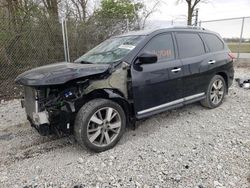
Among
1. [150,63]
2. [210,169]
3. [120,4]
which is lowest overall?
[210,169]

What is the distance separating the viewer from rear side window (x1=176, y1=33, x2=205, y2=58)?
14.0ft

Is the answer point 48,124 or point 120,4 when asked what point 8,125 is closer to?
point 48,124

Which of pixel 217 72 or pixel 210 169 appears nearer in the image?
pixel 210 169

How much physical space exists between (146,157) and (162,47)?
186cm

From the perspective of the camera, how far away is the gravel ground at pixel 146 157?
2752 millimetres

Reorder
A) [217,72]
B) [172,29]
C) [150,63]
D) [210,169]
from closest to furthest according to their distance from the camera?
[210,169] < [150,63] < [172,29] < [217,72]

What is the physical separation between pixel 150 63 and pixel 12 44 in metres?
4.94

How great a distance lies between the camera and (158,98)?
3885mm

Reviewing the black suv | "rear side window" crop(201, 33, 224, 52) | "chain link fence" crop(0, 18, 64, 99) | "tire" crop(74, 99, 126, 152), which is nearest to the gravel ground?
"tire" crop(74, 99, 126, 152)

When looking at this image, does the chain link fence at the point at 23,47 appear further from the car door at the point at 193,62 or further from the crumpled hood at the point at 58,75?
the car door at the point at 193,62

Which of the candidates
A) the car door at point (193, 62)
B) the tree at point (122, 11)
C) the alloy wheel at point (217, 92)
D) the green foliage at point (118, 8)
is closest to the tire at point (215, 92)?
the alloy wheel at point (217, 92)

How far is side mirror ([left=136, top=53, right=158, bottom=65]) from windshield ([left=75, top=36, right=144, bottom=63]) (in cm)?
24

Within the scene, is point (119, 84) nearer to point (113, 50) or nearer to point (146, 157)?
point (113, 50)

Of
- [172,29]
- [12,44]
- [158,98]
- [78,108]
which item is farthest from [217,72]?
[12,44]
